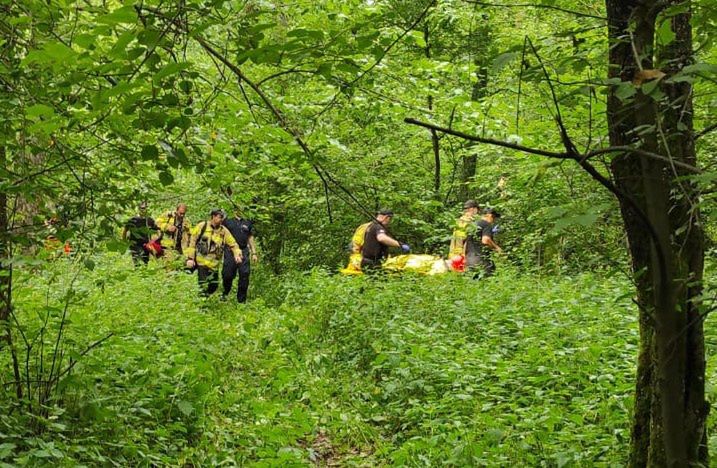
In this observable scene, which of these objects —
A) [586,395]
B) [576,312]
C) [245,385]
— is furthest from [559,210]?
[576,312]

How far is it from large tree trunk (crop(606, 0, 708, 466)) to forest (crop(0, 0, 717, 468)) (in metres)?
0.01

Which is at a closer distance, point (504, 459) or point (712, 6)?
point (712, 6)

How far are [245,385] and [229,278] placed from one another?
5.52m

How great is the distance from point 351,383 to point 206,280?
5098 mm

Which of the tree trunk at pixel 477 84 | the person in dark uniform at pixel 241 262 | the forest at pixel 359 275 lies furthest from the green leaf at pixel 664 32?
the tree trunk at pixel 477 84

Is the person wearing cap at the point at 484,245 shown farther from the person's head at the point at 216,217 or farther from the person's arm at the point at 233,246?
the person's head at the point at 216,217

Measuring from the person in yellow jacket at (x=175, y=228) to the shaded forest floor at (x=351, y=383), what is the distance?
349 centimetres

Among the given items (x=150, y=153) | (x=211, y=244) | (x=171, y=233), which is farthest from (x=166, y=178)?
(x=171, y=233)

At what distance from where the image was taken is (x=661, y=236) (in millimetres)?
2012

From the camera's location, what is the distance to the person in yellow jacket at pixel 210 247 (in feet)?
38.0

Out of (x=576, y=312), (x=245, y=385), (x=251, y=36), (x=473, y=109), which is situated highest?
(x=473, y=109)

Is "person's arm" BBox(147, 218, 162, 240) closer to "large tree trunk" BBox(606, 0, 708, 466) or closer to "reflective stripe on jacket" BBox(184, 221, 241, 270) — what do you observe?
"reflective stripe on jacket" BBox(184, 221, 241, 270)

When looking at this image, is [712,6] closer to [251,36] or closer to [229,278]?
[251,36]

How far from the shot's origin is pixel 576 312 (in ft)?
25.2
